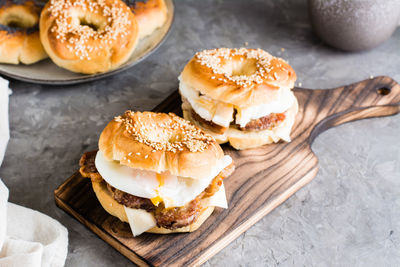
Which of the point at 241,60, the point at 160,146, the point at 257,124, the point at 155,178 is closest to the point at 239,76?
the point at 241,60

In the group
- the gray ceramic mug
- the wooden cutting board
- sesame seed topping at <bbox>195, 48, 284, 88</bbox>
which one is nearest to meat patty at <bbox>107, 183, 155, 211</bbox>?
the wooden cutting board

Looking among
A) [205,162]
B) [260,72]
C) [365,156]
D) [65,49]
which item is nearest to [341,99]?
[365,156]

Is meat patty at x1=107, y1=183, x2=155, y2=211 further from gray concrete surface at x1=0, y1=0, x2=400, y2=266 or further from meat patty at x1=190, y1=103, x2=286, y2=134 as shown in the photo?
meat patty at x1=190, y1=103, x2=286, y2=134

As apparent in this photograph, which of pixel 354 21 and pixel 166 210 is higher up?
pixel 354 21

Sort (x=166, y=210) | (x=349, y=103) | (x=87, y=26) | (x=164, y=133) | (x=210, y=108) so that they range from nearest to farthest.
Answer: (x=166, y=210), (x=164, y=133), (x=210, y=108), (x=349, y=103), (x=87, y=26)

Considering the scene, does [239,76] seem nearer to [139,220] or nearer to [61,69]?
[139,220]

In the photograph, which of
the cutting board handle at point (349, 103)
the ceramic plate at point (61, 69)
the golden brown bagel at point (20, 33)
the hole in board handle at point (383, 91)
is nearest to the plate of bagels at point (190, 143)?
the cutting board handle at point (349, 103)
